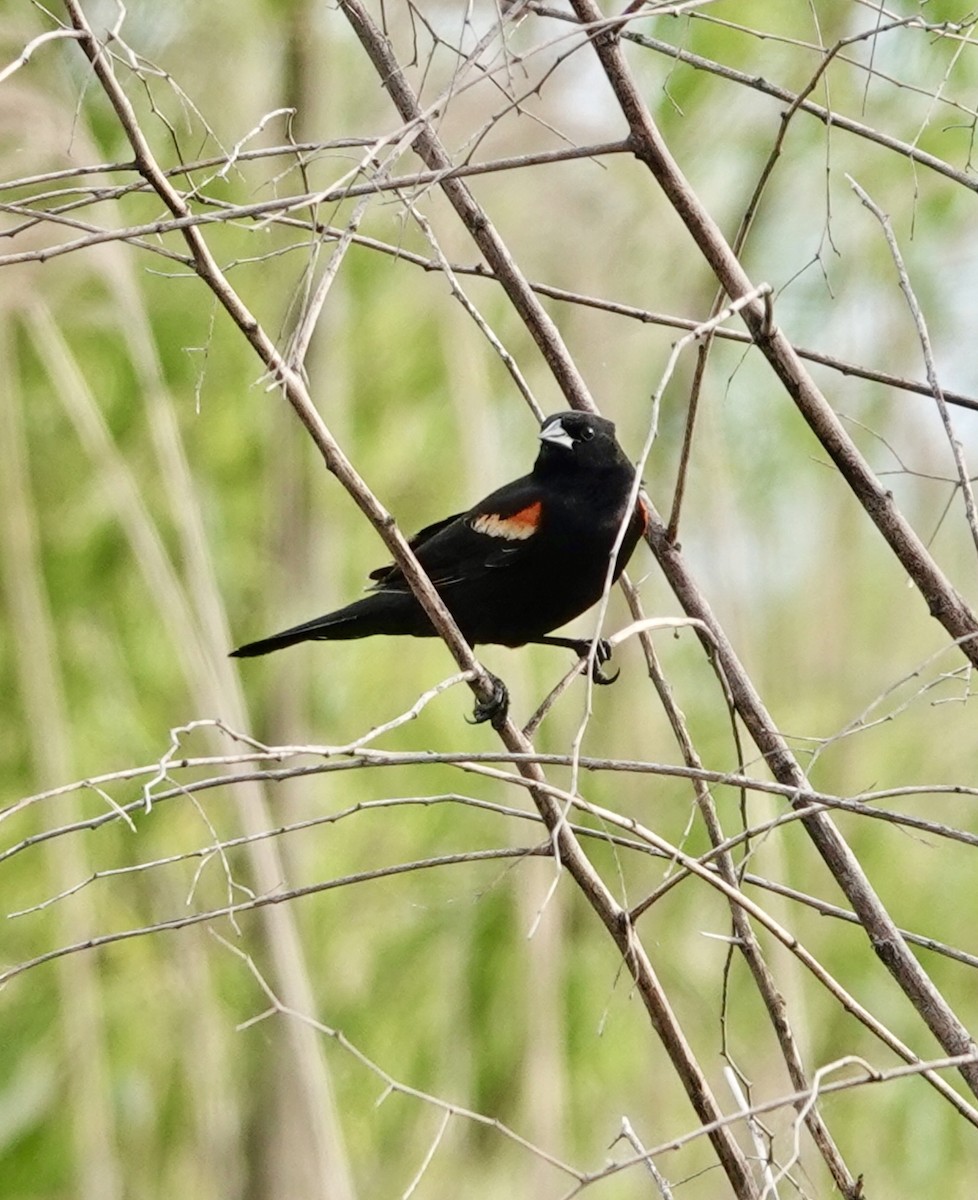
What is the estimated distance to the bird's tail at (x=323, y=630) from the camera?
270 centimetres

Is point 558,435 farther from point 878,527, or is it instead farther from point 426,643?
point 426,643

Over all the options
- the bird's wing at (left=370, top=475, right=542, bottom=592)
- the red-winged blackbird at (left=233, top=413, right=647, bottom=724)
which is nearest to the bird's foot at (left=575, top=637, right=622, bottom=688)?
the red-winged blackbird at (left=233, top=413, right=647, bottom=724)

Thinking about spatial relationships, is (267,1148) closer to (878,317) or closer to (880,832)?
(880,832)

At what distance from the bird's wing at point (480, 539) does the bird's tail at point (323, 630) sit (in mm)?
67

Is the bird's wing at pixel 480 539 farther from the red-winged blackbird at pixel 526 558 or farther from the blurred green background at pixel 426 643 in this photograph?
the blurred green background at pixel 426 643

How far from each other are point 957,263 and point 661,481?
1.31 m

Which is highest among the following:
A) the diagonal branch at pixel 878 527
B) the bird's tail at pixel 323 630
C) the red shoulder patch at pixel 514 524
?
the red shoulder patch at pixel 514 524

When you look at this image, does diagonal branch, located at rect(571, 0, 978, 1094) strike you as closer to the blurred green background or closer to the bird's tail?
the bird's tail

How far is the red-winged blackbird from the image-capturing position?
2.73 meters

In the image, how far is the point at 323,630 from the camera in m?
2.75

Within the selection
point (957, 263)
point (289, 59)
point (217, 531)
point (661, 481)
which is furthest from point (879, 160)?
point (217, 531)

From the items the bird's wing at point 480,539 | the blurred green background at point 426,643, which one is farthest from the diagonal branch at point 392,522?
the blurred green background at point 426,643

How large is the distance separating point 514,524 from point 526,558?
0.07 m

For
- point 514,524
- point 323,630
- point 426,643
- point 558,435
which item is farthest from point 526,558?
point 426,643
